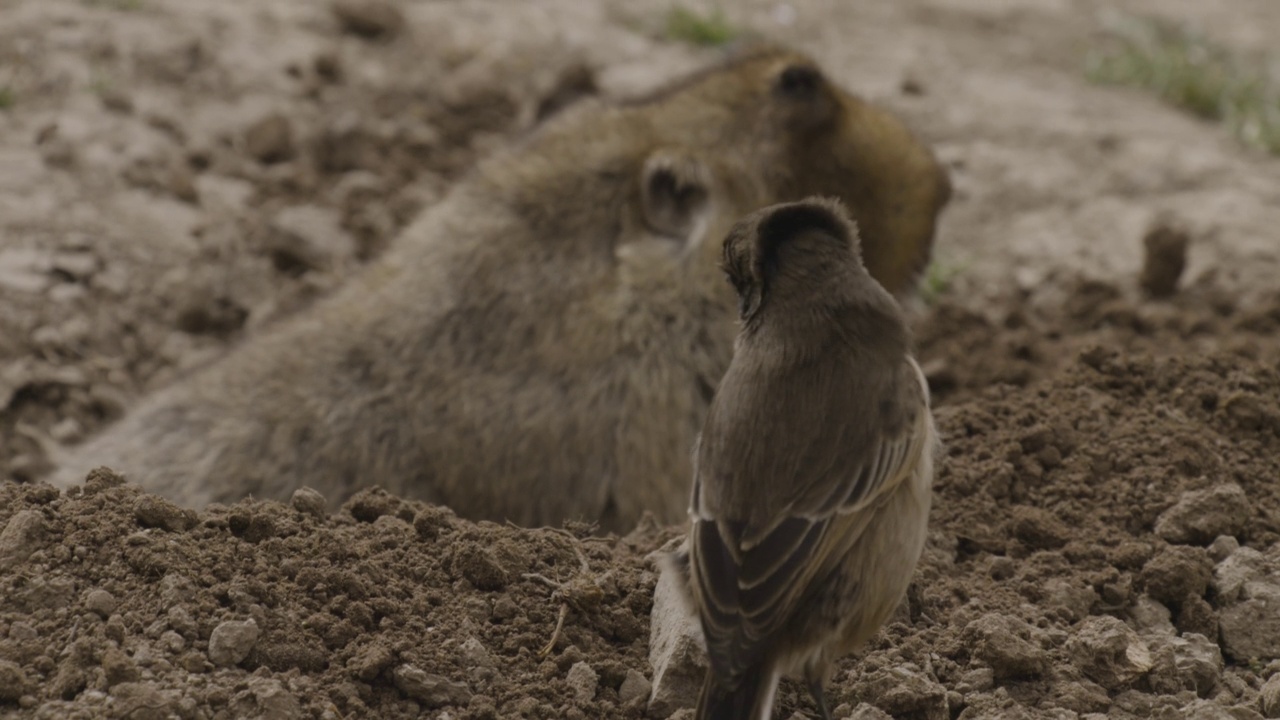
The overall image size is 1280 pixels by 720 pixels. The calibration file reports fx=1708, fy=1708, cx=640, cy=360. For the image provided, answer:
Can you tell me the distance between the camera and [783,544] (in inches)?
125

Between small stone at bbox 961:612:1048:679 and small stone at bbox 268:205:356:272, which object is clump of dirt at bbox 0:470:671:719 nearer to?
small stone at bbox 961:612:1048:679

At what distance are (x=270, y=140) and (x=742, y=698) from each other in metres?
5.09

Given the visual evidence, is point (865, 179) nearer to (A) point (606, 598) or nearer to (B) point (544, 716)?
(A) point (606, 598)

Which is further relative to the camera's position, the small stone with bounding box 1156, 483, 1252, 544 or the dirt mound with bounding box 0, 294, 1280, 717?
the small stone with bounding box 1156, 483, 1252, 544

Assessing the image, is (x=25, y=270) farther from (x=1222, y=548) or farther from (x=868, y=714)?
(x=1222, y=548)

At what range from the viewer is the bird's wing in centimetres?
313

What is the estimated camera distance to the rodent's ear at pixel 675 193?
570 cm

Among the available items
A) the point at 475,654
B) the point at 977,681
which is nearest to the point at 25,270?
the point at 475,654

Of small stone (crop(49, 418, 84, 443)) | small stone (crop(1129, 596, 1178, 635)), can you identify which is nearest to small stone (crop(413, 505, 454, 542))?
small stone (crop(1129, 596, 1178, 635))

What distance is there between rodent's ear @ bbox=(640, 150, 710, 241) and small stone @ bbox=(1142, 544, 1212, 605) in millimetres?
2218

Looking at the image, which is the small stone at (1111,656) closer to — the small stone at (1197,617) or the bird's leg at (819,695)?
the small stone at (1197,617)

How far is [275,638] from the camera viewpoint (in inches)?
137

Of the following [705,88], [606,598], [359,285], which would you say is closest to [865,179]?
[705,88]

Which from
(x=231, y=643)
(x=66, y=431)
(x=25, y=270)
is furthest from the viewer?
(x=25, y=270)
